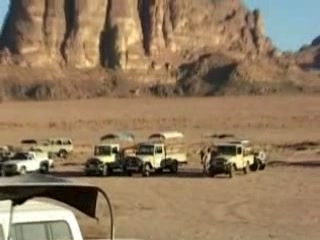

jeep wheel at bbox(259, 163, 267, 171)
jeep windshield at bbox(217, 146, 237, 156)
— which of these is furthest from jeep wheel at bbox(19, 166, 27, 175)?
jeep wheel at bbox(259, 163, 267, 171)

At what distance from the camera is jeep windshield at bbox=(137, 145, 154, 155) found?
1649 inches

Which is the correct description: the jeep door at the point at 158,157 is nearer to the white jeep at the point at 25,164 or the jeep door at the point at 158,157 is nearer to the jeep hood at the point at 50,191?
the white jeep at the point at 25,164

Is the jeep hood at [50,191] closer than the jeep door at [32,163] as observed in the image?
Yes

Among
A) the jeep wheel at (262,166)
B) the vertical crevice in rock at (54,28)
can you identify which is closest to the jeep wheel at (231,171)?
the jeep wheel at (262,166)

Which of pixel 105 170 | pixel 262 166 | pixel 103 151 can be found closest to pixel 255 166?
pixel 262 166

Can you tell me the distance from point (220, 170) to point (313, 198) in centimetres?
944

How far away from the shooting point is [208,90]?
604ft

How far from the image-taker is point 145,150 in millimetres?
42188

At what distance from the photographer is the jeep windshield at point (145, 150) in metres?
41.9

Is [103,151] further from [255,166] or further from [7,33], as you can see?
[7,33]

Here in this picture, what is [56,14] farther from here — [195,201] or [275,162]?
[195,201]

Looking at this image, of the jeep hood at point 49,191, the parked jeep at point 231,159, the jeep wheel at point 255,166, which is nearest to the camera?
the jeep hood at point 49,191

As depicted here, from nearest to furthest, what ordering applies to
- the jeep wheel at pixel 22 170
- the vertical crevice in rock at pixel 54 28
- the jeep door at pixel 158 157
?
the jeep wheel at pixel 22 170 → the jeep door at pixel 158 157 → the vertical crevice in rock at pixel 54 28

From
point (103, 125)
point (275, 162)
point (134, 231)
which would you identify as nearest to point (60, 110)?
point (103, 125)
